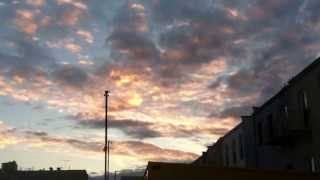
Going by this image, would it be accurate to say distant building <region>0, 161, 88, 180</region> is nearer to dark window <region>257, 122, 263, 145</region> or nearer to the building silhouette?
the building silhouette

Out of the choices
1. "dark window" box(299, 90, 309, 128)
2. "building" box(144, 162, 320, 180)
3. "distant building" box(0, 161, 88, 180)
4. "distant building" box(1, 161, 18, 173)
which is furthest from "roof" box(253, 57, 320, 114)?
"distant building" box(1, 161, 18, 173)

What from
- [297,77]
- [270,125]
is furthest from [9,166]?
[297,77]

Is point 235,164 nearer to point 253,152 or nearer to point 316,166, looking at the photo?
point 253,152

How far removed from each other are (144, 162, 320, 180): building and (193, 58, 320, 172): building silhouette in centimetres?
1308

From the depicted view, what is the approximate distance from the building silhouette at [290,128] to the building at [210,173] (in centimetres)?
1308

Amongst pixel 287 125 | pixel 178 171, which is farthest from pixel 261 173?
pixel 287 125

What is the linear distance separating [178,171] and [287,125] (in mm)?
17374

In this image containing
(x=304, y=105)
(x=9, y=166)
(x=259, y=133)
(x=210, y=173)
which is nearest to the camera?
(x=210, y=173)

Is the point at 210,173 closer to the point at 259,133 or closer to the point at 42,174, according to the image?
the point at 259,133

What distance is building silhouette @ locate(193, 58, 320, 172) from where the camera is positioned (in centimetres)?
3045

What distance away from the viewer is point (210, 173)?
1747 centimetres

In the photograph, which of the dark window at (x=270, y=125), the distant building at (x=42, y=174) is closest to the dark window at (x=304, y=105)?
the dark window at (x=270, y=125)

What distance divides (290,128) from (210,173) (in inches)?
643

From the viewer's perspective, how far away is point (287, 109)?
34281 mm
